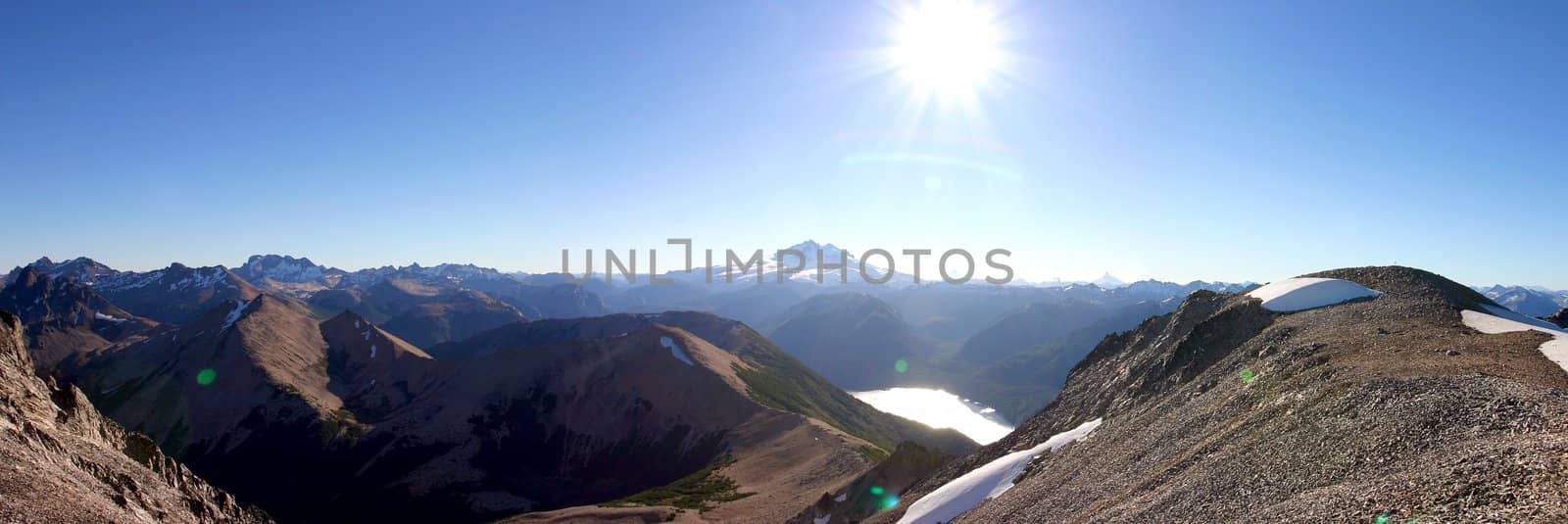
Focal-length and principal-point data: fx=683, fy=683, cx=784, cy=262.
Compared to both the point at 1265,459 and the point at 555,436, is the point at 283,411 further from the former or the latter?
the point at 1265,459

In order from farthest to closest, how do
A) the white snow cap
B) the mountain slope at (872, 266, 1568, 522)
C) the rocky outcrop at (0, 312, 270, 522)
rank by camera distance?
the white snow cap
the rocky outcrop at (0, 312, 270, 522)
the mountain slope at (872, 266, 1568, 522)

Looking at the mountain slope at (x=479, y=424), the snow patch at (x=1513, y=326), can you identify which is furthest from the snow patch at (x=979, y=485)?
the mountain slope at (x=479, y=424)

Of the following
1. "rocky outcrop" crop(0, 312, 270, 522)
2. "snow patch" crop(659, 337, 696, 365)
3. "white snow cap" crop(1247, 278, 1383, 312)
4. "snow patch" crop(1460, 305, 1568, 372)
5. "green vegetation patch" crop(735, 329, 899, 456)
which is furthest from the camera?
"snow patch" crop(659, 337, 696, 365)

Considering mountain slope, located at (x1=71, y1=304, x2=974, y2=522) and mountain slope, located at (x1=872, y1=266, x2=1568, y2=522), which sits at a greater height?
mountain slope, located at (x1=872, y1=266, x2=1568, y2=522)

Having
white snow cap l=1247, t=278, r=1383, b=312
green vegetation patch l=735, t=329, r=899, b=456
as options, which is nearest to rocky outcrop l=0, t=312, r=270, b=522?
white snow cap l=1247, t=278, r=1383, b=312

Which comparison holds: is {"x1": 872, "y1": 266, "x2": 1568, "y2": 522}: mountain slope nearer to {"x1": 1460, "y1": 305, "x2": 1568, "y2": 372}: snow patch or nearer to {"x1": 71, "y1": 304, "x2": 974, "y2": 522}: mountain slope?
{"x1": 1460, "y1": 305, "x2": 1568, "y2": 372}: snow patch

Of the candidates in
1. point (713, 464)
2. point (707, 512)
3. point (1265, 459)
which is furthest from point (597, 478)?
point (1265, 459)

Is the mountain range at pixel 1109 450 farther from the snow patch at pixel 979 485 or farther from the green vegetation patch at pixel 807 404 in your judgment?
the green vegetation patch at pixel 807 404

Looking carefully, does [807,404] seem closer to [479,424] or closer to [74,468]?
[479,424]
